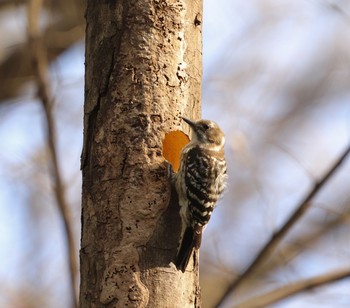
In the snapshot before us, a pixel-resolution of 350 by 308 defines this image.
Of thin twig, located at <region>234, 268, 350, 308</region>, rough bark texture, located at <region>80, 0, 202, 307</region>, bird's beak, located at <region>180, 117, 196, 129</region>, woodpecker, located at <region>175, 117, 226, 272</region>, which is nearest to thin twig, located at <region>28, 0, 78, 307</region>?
rough bark texture, located at <region>80, 0, 202, 307</region>

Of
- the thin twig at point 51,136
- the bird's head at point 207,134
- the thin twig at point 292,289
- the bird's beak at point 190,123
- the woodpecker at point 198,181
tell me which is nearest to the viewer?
the woodpecker at point 198,181

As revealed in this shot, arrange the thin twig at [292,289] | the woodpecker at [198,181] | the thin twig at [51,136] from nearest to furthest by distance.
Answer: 1. the woodpecker at [198,181]
2. the thin twig at [51,136]
3. the thin twig at [292,289]

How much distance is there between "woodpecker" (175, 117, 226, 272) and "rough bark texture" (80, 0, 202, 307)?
0.07m

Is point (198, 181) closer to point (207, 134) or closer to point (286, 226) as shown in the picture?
point (207, 134)

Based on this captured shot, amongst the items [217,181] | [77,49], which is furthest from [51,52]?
[217,181]

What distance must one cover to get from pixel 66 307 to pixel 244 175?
8.65 ft

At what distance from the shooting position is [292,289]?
5164mm

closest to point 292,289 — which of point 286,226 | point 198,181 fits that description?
point 286,226

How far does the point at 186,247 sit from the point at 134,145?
24.3 inches

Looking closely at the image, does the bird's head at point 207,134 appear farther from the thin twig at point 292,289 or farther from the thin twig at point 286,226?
the thin twig at point 292,289

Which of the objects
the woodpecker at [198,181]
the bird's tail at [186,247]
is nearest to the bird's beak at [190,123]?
the woodpecker at [198,181]

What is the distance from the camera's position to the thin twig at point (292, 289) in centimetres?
509

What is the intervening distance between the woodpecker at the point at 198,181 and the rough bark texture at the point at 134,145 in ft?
0.22

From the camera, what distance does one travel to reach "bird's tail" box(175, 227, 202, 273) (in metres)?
3.94
